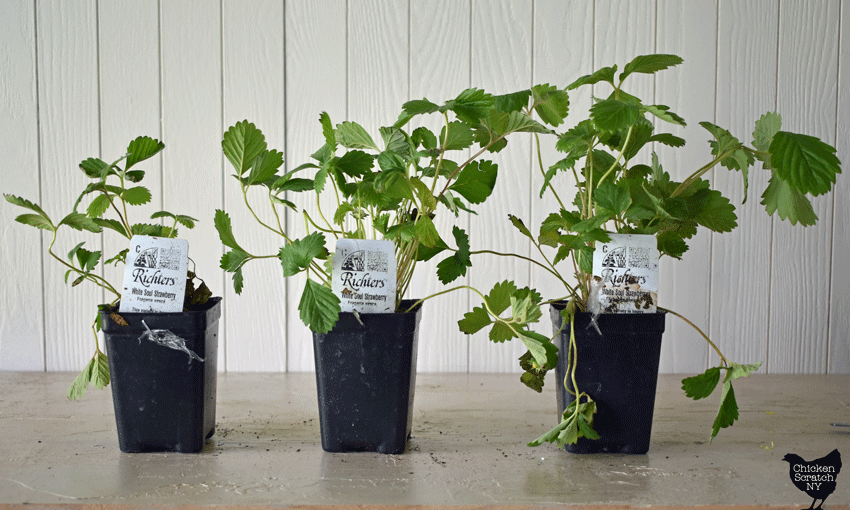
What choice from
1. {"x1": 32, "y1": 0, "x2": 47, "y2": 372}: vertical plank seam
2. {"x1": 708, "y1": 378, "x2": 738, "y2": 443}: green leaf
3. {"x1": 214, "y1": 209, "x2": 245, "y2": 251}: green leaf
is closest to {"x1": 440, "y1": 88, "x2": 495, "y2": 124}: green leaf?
{"x1": 214, "y1": 209, "x2": 245, "y2": 251}: green leaf

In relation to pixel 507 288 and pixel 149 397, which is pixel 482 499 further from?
pixel 149 397

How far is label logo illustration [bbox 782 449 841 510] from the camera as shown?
759mm

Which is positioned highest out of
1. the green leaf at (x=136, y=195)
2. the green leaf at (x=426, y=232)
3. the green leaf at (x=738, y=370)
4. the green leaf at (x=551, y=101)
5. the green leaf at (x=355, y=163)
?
the green leaf at (x=551, y=101)

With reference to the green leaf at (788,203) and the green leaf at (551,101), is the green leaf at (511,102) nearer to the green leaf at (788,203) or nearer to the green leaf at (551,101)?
the green leaf at (551,101)

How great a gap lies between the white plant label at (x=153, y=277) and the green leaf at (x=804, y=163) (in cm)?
71

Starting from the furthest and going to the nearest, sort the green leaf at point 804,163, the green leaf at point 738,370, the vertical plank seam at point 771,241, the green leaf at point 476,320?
the vertical plank seam at point 771,241
the green leaf at point 476,320
the green leaf at point 738,370
the green leaf at point 804,163

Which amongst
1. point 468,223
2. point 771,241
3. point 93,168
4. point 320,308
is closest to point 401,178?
point 320,308

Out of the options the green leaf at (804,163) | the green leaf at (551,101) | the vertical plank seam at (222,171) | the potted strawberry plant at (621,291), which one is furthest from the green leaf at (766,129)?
the vertical plank seam at (222,171)

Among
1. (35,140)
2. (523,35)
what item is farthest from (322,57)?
(35,140)

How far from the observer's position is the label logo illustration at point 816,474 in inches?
29.9

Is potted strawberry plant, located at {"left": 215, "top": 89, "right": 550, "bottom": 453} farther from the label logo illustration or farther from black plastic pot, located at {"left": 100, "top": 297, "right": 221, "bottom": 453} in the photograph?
the label logo illustration

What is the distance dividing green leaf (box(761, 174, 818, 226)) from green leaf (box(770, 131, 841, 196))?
5.6 inches

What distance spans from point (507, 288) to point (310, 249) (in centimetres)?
29

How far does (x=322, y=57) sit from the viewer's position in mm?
1299
